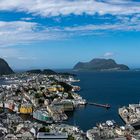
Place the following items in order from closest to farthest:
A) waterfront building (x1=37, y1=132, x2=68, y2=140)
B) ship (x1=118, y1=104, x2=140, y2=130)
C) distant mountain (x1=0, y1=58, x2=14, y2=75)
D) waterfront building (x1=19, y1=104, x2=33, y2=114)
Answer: waterfront building (x1=37, y1=132, x2=68, y2=140)
ship (x1=118, y1=104, x2=140, y2=130)
waterfront building (x1=19, y1=104, x2=33, y2=114)
distant mountain (x1=0, y1=58, x2=14, y2=75)

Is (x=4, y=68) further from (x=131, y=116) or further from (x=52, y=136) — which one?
(x=52, y=136)

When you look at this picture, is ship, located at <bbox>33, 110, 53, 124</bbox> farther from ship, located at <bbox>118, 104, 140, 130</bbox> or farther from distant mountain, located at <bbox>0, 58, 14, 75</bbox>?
distant mountain, located at <bbox>0, 58, 14, 75</bbox>

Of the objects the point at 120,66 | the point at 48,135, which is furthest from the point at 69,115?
the point at 120,66

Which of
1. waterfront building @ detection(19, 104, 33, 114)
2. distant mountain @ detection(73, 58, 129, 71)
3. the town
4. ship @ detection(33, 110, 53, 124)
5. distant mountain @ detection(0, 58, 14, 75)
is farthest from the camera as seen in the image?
distant mountain @ detection(73, 58, 129, 71)

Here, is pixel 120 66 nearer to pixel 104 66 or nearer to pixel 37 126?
pixel 104 66

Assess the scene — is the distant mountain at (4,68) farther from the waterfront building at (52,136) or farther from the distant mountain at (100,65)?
the waterfront building at (52,136)

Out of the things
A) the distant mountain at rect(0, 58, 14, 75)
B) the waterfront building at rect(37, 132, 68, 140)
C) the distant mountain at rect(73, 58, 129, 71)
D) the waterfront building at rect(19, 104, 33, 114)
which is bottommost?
the distant mountain at rect(73, 58, 129, 71)

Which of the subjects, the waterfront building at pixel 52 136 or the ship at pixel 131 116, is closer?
the waterfront building at pixel 52 136

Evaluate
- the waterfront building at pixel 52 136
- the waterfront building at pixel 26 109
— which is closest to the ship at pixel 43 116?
the waterfront building at pixel 26 109

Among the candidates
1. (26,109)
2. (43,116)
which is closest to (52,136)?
(43,116)

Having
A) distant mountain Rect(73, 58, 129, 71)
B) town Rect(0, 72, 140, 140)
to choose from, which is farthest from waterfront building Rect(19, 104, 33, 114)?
distant mountain Rect(73, 58, 129, 71)
